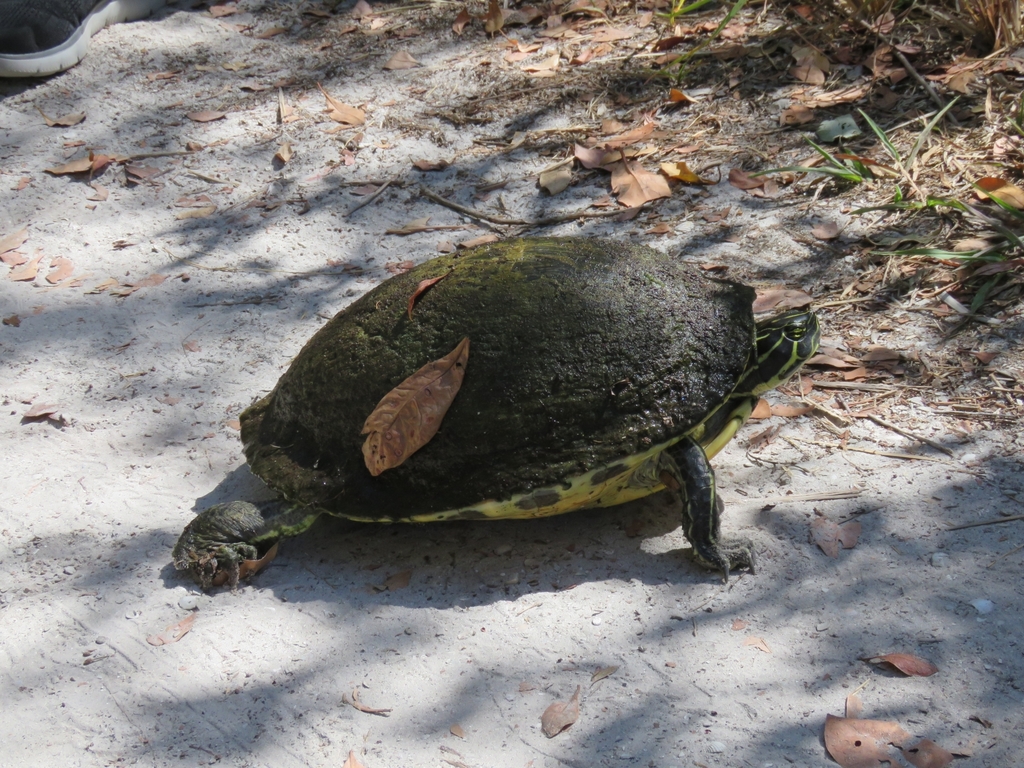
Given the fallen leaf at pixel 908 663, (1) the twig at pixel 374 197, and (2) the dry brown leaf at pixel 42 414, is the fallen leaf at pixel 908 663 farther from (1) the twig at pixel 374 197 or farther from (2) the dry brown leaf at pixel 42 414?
(1) the twig at pixel 374 197

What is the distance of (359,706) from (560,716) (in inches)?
24.7

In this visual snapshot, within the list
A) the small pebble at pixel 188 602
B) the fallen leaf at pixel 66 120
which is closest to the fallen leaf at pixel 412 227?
the fallen leaf at pixel 66 120

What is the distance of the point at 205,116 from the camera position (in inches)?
247

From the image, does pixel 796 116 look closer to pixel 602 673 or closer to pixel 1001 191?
pixel 1001 191

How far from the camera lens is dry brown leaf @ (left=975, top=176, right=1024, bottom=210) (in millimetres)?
4480

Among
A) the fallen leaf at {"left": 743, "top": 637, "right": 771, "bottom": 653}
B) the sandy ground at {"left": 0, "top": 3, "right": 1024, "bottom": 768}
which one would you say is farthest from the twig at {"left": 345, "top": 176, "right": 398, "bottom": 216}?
the fallen leaf at {"left": 743, "top": 637, "right": 771, "bottom": 653}

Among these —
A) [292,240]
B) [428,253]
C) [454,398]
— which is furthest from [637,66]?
[454,398]

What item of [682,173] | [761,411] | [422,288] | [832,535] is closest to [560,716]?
[832,535]

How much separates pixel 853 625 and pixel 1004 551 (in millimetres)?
653

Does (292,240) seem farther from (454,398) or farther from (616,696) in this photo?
(616,696)

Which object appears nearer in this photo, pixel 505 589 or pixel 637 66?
pixel 505 589

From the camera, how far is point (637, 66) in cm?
629

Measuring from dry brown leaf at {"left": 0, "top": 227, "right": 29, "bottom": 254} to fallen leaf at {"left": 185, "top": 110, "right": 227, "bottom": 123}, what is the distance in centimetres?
144

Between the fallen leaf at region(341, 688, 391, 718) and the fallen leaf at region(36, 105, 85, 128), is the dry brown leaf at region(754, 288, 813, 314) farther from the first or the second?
the fallen leaf at region(36, 105, 85, 128)
